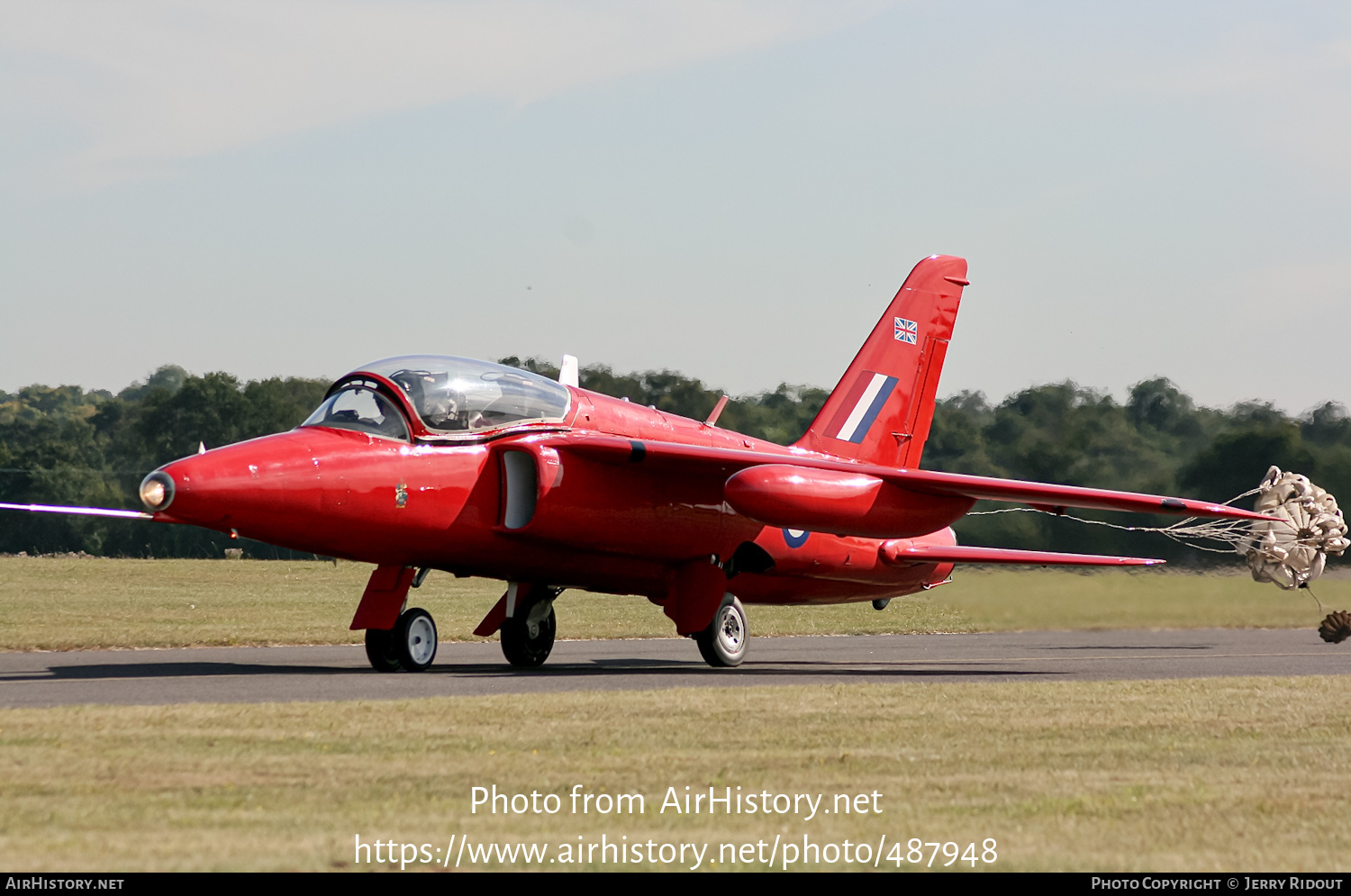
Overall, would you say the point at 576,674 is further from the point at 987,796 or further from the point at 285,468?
the point at 987,796

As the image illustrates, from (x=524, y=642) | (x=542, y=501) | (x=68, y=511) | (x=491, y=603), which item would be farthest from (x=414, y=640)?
(x=491, y=603)

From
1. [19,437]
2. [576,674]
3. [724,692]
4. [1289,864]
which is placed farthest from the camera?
[19,437]

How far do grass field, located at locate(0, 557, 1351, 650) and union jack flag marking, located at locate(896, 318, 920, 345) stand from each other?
3470 mm

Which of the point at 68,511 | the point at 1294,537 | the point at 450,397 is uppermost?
the point at 450,397

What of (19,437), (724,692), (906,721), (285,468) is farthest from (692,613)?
(19,437)

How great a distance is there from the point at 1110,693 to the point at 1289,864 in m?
7.10

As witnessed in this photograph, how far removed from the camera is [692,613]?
16891mm

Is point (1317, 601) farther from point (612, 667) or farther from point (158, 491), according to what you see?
point (158, 491)

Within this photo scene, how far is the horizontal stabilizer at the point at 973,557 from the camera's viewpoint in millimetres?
19562

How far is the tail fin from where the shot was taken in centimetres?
2020

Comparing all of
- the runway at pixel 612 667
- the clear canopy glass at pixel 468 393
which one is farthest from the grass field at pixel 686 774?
the clear canopy glass at pixel 468 393

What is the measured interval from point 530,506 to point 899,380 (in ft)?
23.4

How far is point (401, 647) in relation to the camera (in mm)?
14930

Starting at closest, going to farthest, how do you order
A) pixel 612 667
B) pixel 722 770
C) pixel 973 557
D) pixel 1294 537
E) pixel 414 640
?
pixel 722 770, pixel 414 640, pixel 612 667, pixel 973 557, pixel 1294 537
